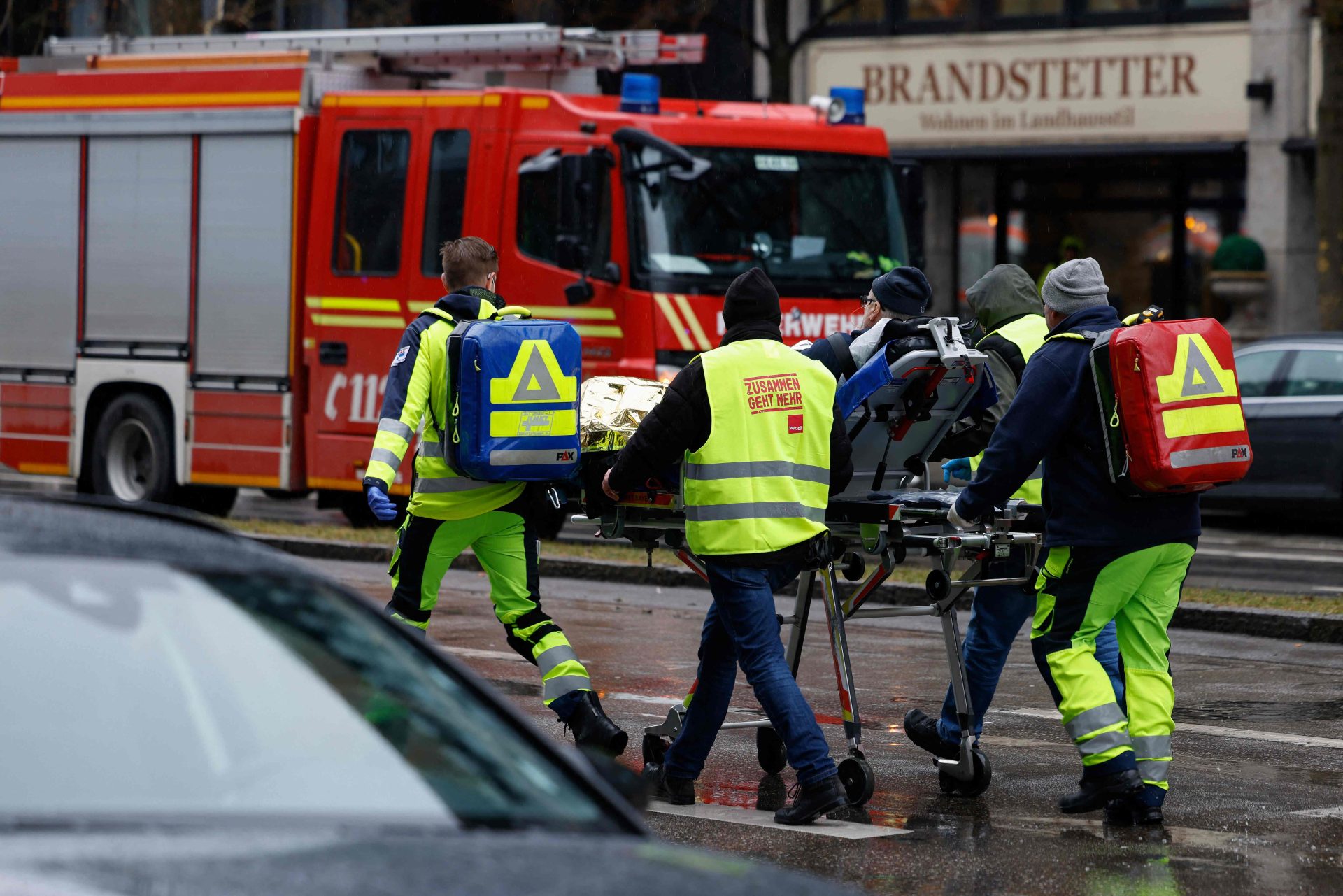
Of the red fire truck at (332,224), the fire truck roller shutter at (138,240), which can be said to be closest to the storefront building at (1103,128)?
the red fire truck at (332,224)

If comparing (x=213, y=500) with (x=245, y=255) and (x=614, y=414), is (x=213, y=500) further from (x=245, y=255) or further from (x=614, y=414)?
(x=614, y=414)

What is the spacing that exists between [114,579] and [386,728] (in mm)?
458

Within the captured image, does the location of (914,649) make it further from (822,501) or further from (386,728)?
(386,728)

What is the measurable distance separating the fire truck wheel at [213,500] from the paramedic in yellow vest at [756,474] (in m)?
10.4

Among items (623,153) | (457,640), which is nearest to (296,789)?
(457,640)

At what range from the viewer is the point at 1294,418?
1619cm

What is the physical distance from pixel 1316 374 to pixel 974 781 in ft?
33.6

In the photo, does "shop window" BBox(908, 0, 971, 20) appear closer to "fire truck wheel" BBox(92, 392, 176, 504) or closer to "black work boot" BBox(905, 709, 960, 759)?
"fire truck wheel" BBox(92, 392, 176, 504)

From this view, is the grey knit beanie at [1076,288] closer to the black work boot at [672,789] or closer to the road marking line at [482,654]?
the black work boot at [672,789]

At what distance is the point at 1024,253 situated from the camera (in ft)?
84.9

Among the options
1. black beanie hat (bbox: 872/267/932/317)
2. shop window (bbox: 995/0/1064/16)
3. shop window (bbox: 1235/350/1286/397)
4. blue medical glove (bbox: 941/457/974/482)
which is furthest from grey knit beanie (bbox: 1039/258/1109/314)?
shop window (bbox: 995/0/1064/16)

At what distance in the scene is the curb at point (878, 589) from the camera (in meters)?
11.1

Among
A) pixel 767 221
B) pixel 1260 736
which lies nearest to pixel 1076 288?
pixel 1260 736

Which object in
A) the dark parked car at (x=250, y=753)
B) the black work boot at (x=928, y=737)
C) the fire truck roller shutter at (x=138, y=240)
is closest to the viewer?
the dark parked car at (x=250, y=753)
